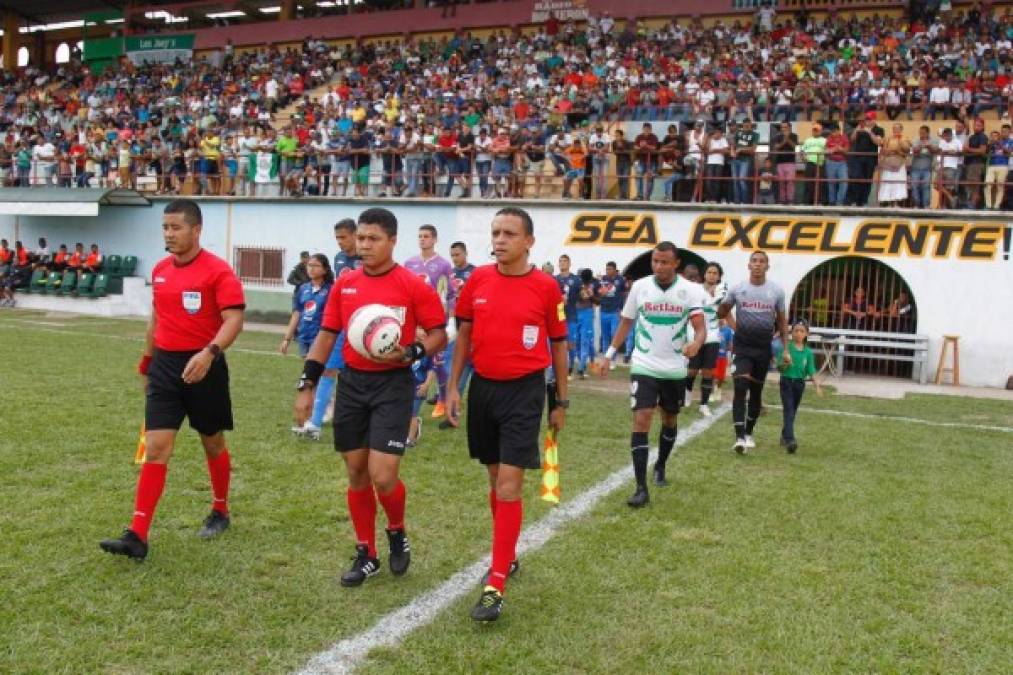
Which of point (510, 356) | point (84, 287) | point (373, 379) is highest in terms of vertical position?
point (510, 356)

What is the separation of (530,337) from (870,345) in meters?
14.0

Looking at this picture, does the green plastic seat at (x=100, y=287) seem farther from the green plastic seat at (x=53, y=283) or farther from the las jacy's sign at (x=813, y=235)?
the las jacy's sign at (x=813, y=235)

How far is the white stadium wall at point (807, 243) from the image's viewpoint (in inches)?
669

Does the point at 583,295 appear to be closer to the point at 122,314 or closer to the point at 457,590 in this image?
the point at 457,590

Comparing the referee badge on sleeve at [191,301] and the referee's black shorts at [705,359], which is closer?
the referee badge on sleeve at [191,301]

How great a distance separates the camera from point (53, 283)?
26484mm

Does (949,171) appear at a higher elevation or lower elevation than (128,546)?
higher

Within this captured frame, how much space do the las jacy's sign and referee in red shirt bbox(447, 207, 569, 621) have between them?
13.9m

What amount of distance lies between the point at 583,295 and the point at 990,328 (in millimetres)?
7479

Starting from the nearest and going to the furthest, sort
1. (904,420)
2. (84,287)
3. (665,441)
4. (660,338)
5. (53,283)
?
(660,338) < (665,441) < (904,420) < (84,287) < (53,283)

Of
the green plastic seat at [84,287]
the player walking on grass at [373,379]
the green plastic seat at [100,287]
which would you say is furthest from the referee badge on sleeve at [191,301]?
the green plastic seat at [84,287]

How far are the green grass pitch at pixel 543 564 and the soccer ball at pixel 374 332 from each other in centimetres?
131

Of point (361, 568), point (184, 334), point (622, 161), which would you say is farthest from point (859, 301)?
point (184, 334)

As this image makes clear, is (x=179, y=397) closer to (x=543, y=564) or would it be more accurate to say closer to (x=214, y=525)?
(x=214, y=525)
